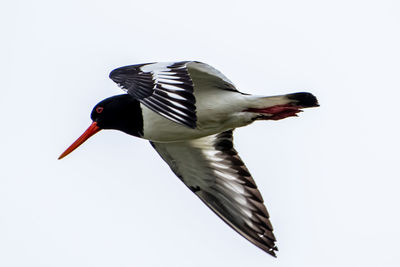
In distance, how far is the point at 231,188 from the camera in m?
10.6

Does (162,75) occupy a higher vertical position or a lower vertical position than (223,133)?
higher

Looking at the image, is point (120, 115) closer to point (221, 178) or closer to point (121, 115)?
point (121, 115)

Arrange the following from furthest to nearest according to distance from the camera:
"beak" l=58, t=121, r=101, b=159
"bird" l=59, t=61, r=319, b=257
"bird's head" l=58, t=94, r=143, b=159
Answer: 1. "beak" l=58, t=121, r=101, b=159
2. "bird's head" l=58, t=94, r=143, b=159
3. "bird" l=59, t=61, r=319, b=257

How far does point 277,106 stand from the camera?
9516 mm

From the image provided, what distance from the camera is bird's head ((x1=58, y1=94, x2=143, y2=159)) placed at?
32.1 ft

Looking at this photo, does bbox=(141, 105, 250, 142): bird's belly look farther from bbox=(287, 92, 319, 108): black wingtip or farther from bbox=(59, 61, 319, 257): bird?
bbox=(287, 92, 319, 108): black wingtip

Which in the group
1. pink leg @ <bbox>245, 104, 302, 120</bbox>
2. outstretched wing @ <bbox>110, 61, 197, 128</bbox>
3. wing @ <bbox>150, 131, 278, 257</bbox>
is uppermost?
outstretched wing @ <bbox>110, 61, 197, 128</bbox>

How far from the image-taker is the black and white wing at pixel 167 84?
8.35 m

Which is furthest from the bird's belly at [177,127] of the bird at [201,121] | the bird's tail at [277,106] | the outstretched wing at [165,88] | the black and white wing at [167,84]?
the outstretched wing at [165,88]

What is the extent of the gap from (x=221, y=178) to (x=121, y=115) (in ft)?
4.91

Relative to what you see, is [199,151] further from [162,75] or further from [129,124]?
[162,75]

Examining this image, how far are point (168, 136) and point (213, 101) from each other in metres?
0.61

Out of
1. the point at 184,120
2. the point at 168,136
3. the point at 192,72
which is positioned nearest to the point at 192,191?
the point at 168,136

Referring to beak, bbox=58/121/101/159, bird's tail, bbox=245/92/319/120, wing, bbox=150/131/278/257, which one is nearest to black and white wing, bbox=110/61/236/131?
bird's tail, bbox=245/92/319/120
